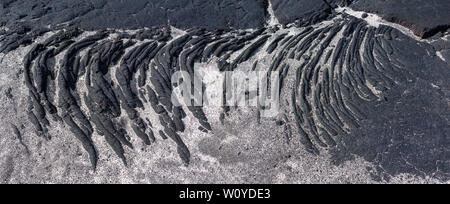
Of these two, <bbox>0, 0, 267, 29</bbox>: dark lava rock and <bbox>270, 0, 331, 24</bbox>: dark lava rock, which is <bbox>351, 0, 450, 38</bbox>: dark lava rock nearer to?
<bbox>270, 0, 331, 24</bbox>: dark lava rock

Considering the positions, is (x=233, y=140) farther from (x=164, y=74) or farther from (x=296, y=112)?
(x=164, y=74)

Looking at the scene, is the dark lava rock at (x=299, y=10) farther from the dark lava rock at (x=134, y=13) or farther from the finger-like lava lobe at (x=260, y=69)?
the dark lava rock at (x=134, y=13)

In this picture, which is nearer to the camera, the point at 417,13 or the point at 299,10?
the point at 417,13

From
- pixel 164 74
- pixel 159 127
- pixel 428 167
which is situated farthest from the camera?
pixel 164 74

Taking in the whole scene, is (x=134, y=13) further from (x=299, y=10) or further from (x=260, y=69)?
(x=299, y=10)

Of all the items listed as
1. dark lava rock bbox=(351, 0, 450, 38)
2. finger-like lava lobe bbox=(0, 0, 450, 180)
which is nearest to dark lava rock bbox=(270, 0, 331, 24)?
finger-like lava lobe bbox=(0, 0, 450, 180)

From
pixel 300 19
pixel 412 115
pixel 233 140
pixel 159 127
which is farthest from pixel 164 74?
pixel 412 115

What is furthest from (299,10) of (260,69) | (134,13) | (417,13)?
(134,13)
